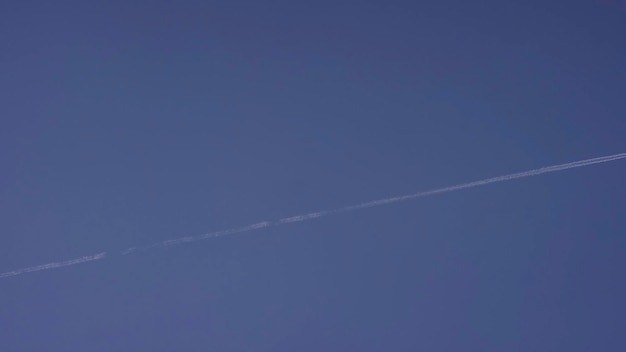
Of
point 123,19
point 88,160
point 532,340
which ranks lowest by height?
point 532,340

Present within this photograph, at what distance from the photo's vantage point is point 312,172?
85.8 inches

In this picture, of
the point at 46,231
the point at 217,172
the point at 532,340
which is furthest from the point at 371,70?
the point at 46,231

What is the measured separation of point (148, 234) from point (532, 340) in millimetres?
1138

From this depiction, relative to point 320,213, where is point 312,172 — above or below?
above

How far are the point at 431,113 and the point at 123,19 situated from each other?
0.95 metres

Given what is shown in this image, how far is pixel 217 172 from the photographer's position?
7.17 feet

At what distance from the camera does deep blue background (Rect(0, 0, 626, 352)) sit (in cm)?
213

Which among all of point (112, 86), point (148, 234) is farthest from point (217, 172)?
point (112, 86)

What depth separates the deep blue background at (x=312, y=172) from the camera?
213 centimetres

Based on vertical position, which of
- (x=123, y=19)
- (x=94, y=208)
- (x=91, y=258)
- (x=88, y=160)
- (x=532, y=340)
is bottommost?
(x=532, y=340)

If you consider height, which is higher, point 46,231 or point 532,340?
point 46,231

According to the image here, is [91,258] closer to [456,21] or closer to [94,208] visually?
[94,208]

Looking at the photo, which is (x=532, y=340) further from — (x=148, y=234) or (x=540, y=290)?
(x=148, y=234)

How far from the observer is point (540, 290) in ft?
6.95
